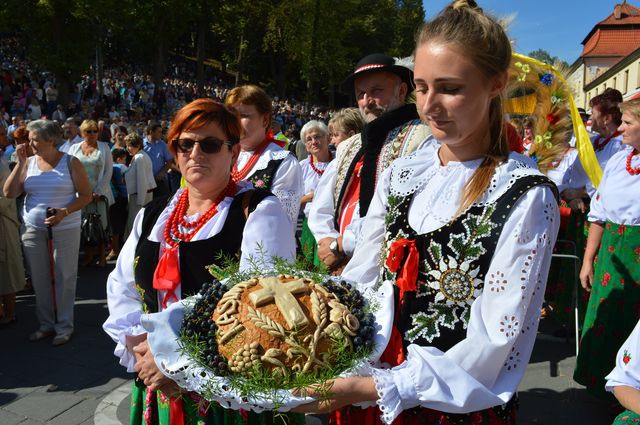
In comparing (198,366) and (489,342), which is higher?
(489,342)

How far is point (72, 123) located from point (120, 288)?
25.2ft

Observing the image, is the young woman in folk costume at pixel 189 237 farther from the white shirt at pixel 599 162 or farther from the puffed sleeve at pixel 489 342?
the white shirt at pixel 599 162

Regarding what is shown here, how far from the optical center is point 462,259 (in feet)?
5.44

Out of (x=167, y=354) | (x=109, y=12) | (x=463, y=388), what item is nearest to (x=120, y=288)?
(x=167, y=354)

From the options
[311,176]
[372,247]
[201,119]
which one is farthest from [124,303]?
[311,176]

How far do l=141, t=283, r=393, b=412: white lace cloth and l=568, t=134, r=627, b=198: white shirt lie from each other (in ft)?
15.8

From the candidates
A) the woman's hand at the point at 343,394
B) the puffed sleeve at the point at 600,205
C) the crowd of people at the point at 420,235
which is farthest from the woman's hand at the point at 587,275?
the woman's hand at the point at 343,394

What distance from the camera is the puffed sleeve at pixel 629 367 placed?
7.16ft

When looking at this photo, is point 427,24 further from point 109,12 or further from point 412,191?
point 109,12

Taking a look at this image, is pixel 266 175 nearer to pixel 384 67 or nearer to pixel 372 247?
pixel 384 67

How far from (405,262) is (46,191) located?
15.5 ft

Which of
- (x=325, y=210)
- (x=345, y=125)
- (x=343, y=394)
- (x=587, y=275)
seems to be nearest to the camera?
(x=343, y=394)

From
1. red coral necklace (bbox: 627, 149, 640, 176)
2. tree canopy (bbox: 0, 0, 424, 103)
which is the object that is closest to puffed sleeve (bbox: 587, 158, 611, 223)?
red coral necklace (bbox: 627, 149, 640, 176)

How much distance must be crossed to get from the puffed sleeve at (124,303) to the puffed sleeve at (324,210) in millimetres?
1389
